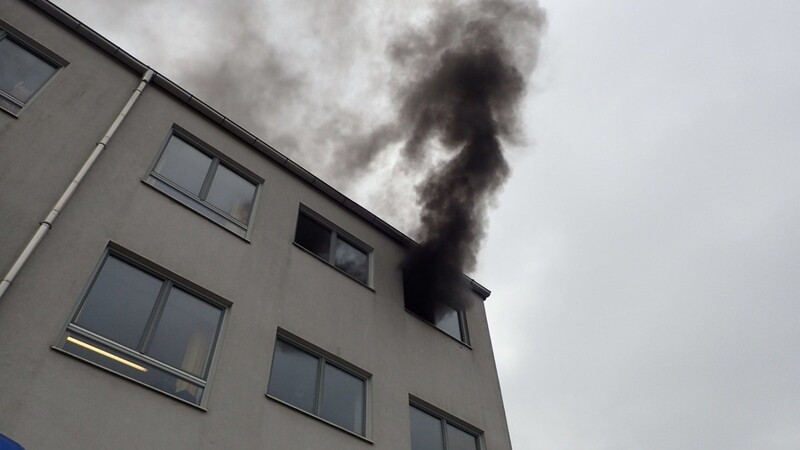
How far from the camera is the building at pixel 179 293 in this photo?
20.6ft

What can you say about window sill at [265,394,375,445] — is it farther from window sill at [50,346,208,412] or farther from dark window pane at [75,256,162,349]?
→ dark window pane at [75,256,162,349]

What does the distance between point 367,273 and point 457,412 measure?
3407 mm

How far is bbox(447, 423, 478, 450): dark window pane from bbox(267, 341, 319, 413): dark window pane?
3135 mm

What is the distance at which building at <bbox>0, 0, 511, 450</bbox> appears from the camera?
6.27 m

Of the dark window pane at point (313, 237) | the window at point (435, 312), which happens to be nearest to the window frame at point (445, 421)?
the window at point (435, 312)

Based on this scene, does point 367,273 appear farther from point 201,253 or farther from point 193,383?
point 193,383

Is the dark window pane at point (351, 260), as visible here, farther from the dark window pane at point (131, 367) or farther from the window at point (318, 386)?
the dark window pane at point (131, 367)

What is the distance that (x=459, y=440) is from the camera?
10.6 metres

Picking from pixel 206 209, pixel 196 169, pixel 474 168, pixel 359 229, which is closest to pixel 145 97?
pixel 196 169

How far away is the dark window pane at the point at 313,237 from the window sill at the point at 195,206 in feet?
5.20

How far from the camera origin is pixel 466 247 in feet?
47.2

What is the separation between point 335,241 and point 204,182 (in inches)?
123

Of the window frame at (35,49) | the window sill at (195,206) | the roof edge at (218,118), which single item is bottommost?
the window sill at (195,206)

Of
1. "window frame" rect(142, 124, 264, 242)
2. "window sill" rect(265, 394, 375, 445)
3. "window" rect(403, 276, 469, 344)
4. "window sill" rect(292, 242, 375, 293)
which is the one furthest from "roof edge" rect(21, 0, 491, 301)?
"window sill" rect(265, 394, 375, 445)
